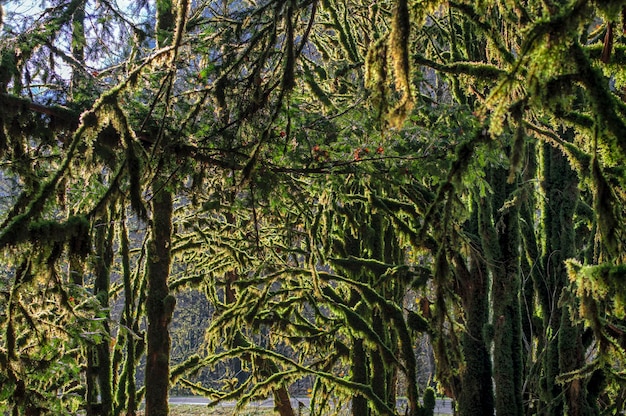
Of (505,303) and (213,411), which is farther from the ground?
(505,303)

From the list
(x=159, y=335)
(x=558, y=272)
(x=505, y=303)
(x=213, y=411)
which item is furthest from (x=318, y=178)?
(x=213, y=411)

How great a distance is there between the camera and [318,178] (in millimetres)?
6613

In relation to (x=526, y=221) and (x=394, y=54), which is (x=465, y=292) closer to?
(x=526, y=221)

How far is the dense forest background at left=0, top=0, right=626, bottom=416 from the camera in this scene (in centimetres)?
305

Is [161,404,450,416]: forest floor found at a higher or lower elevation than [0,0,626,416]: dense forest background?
lower

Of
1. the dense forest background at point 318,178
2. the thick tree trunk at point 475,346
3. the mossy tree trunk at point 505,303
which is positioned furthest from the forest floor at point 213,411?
the mossy tree trunk at point 505,303

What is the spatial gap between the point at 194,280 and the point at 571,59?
7.93 metres

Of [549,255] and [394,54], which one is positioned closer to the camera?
[394,54]

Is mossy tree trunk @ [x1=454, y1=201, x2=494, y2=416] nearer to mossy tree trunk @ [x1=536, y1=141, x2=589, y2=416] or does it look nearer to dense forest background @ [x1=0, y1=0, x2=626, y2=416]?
dense forest background @ [x1=0, y1=0, x2=626, y2=416]

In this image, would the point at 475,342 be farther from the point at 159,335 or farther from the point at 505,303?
the point at 159,335

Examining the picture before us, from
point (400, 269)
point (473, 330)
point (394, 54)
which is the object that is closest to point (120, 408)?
point (400, 269)

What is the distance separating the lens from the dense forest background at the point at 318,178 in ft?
10.0

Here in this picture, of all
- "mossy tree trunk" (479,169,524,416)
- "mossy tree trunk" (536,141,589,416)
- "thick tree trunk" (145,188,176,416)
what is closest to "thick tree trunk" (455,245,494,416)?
"mossy tree trunk" (479,169,524,416)

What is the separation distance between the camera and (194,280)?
9883mm
